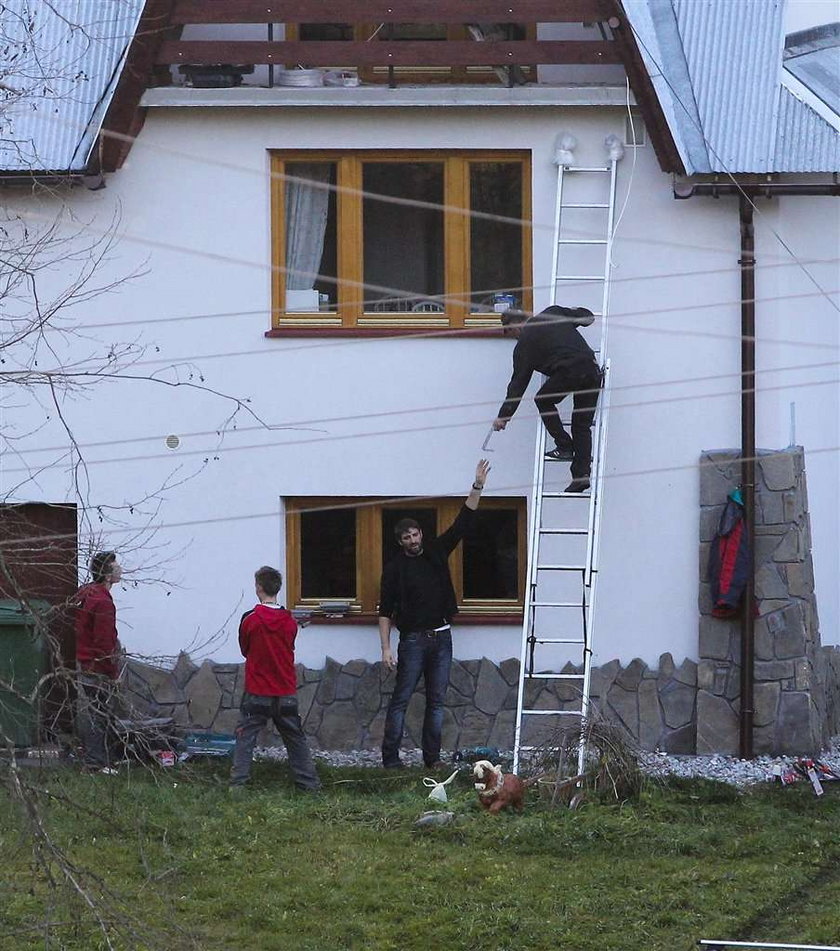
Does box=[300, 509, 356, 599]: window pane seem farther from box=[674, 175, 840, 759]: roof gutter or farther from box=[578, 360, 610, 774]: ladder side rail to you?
box=[674, 175, 840, 759]: roof gutter

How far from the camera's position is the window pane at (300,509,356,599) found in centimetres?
1356

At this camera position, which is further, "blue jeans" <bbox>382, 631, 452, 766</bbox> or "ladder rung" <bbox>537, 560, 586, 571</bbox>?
"ladder rung" <bbox>537, 560, 586, 571</bbox>

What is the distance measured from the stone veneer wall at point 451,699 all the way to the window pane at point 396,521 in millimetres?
929

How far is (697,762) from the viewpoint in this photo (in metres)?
12.8

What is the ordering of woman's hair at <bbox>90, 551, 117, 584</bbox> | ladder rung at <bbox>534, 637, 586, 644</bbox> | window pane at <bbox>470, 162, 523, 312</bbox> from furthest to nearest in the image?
window pane at <bbox>470, 162, 523, 312</bbox>
ladder rung at <bbox>534, 637, 586, 644</bbox>
woman's hair at <bbox>90, 551, 117, 584</bbox>

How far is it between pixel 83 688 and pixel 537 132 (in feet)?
26.1

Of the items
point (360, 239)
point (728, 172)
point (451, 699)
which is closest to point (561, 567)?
point (451, 699)

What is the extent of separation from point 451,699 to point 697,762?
194 centimetres

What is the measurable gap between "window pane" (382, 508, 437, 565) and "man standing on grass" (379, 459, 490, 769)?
2.99 ft

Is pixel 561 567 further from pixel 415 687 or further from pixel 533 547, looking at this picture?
pixel 415 687

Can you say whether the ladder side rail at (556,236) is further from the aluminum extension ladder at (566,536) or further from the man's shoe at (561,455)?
the man's shoe at (561,455)

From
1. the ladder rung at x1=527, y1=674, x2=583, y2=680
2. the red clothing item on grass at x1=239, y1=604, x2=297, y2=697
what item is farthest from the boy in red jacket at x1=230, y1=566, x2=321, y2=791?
the ladder rung at x1=527, y1=674, x2=583, y2=680

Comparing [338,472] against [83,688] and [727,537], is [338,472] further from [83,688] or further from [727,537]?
[83,688]

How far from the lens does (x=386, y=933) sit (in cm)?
861
